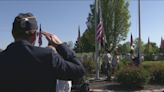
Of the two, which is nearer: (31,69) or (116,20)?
(31,69)

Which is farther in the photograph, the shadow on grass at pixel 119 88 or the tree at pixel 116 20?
the tree at pixel 116 20

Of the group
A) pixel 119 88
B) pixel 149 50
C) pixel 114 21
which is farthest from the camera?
pixel 149 50

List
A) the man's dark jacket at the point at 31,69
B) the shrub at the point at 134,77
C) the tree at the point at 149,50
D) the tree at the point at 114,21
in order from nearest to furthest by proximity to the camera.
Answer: the man's dark jacket at the point at 31,69, the shrub at the point at 134,77, the tree at the point at 114,21, the tree at the point at 149,50

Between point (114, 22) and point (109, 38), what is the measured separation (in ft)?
7.68

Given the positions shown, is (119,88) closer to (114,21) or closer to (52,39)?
(52,39)

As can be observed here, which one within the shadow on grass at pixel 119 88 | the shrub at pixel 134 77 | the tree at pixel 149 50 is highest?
the tree at pixel 149 50

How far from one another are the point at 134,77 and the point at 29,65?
15781 millimetres

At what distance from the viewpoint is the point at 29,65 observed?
10.9 feet

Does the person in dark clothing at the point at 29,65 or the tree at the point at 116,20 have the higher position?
the tree at the point at 116,20

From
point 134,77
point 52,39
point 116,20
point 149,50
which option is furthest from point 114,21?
point 52,39

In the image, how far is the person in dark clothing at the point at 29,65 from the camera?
3.30 meters

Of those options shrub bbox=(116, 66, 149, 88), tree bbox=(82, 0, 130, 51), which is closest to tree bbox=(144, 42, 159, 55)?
tree bbox=(82, 0, 130, 51)

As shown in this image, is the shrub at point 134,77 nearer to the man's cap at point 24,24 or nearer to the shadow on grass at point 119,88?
the shadow on grass at point 119,88

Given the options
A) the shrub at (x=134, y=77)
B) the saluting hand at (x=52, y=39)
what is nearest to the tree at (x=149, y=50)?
the shrub at (x=134, y=77)
